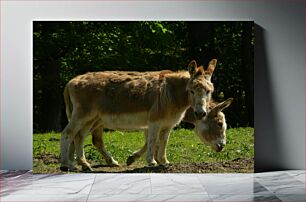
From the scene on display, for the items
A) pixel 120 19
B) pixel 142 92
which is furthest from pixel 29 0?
pixel 142 92

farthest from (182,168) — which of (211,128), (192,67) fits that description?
(192,67)

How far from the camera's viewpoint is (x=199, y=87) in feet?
22.5

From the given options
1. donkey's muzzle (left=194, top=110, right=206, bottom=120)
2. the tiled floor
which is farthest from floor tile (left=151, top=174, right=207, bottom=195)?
donkey's muzzle (left=194, top=110, right=206, bottom=120)

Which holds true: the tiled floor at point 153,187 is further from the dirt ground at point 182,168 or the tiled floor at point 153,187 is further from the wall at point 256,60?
the wall at point 256,60

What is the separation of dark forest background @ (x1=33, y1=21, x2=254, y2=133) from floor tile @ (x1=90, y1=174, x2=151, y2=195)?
0.96 metres

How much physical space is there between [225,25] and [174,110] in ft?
3.94

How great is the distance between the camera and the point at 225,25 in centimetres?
689

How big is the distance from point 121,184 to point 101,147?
875 millimetres

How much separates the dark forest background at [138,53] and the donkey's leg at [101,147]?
1.41 ft

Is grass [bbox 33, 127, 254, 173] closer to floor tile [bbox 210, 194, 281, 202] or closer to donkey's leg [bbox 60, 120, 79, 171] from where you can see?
donkey's leg [bbox 60, 120, 79, 171]

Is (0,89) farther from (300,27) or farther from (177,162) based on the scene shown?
(300,27)

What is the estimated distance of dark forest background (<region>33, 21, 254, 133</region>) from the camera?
6.89m

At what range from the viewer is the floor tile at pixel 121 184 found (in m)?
5.72

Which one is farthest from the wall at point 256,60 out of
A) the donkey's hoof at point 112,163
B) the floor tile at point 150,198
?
the floor tile at point 150,198
